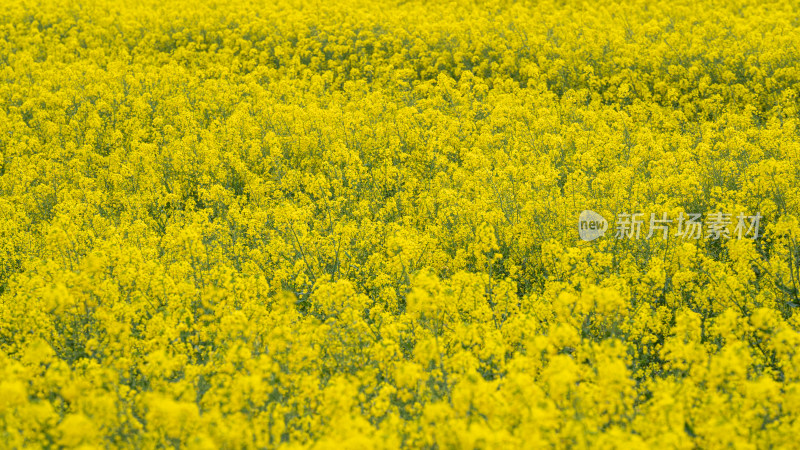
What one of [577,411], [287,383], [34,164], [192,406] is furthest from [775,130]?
[34,164]

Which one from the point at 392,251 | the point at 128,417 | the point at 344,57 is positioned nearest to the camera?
the point at 128,417

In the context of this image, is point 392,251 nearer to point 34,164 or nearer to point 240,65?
point 34,164

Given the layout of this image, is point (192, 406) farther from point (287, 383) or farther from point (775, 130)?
point (775, 130)

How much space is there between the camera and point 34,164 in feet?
35.3

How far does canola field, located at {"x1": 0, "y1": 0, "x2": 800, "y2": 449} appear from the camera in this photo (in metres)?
4.68

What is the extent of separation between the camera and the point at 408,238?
7.93 metres

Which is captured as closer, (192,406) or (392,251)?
(192,406)

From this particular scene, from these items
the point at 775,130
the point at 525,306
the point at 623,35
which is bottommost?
the point at 525,306

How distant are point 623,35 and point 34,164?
12792 millimetres

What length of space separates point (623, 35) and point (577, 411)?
1368cm

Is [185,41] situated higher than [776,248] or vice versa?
[185,41]

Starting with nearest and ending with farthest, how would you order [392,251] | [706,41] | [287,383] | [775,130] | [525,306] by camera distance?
[287,383], [525,306], [392,251], [775,130], [706,41]

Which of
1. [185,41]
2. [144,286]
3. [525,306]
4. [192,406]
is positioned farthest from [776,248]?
[185,41]

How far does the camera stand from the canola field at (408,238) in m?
4.68
